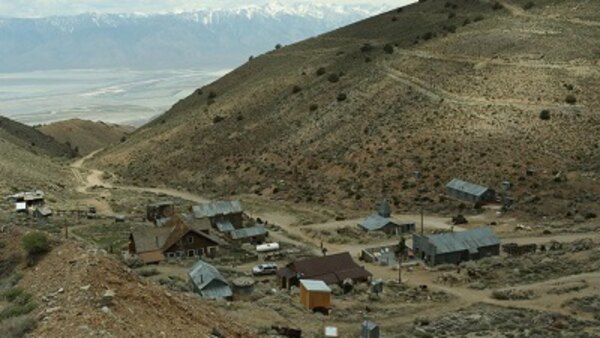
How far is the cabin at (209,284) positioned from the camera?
116 feet

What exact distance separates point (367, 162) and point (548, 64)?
29149 mm

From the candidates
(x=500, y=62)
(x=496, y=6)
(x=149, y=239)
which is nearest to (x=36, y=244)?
(x=149, y=239)

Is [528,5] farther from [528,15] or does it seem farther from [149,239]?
[149,239]

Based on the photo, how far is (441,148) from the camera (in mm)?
72438

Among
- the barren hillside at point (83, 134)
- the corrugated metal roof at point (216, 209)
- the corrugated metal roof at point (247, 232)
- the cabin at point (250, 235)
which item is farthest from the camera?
the barren hillside at point (83, 134)

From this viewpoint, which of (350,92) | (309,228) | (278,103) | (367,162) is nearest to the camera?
(309,228)

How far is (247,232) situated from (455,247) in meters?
17.8

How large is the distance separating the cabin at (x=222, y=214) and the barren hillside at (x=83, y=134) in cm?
9173

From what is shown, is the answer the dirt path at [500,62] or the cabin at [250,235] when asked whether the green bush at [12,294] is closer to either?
the cabin at [250,235]

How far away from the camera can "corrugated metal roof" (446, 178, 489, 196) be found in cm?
6212

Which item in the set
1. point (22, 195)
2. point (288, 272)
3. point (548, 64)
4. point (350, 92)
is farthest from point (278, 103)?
point (288, 272)

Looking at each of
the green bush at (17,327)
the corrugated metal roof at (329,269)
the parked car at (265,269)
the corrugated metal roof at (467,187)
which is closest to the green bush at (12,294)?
the green bush at (17,327)

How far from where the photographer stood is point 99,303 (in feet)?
52.5

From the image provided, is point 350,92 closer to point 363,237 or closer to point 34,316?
point 363,237
